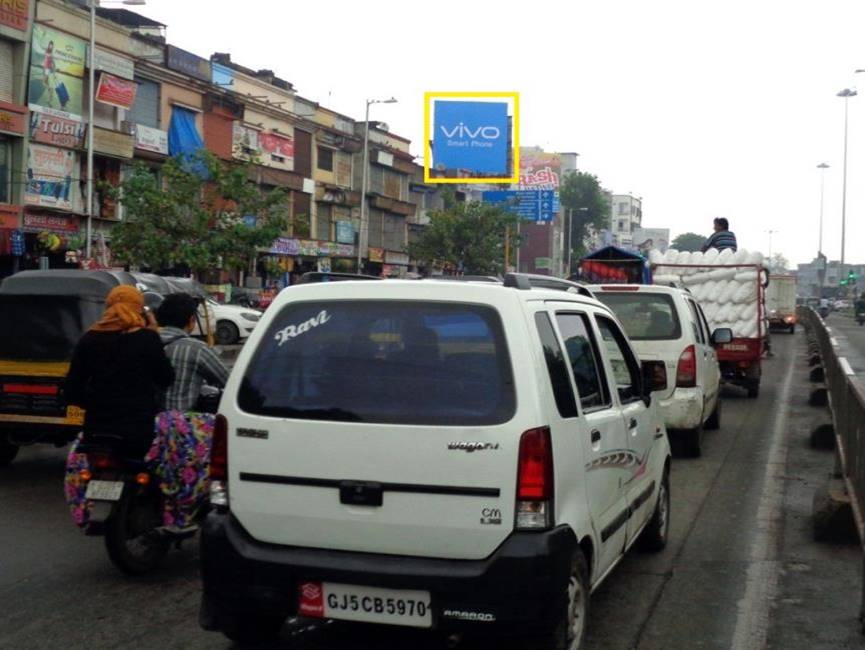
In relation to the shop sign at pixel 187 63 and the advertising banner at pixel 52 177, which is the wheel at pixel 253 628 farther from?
the shop sign at pixel 187 63

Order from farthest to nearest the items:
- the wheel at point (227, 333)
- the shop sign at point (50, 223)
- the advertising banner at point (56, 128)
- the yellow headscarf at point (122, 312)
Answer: the shop sign at point (50, 223)
the advertising banner at point (56, 128)
the wheel at point (227, 333)
the yellow headscarf at point (122, 312)

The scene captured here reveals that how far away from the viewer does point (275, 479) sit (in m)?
4.59

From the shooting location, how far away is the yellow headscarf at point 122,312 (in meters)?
6.21

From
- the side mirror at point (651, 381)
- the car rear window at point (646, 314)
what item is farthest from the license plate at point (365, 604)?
the car rear window at point (646, 314)

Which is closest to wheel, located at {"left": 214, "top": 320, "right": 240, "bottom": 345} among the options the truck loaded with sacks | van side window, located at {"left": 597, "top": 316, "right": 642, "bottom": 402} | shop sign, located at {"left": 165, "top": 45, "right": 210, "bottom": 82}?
the truck loaded with sacks

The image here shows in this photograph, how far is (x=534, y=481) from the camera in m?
4.36

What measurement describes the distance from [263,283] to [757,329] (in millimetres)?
32678

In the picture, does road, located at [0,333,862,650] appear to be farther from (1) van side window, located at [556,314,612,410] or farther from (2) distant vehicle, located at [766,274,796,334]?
(2) distant vehicle, located at [766,274,796,334]

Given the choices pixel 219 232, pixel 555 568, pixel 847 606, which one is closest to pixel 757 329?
pixel 847 606

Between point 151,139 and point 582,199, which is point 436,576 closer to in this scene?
point 151,139

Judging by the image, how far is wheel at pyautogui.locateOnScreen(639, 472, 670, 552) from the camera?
7129mm

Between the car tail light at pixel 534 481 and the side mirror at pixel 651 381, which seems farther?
the side mirror at pixel 651 381

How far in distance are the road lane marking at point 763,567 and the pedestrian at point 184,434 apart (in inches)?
122

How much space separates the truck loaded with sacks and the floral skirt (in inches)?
487
